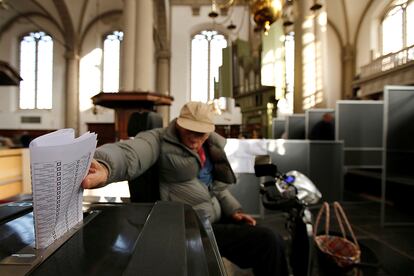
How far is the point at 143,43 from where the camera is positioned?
7629 mm

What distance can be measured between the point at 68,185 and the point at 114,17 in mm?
16293

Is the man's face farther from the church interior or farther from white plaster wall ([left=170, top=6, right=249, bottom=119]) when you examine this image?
white plaster wall ([left=170, top=6, right=249, bottom=119])

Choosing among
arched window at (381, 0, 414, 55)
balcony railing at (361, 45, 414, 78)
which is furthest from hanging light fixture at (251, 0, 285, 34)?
arched window at (381, 0, 414, 55)

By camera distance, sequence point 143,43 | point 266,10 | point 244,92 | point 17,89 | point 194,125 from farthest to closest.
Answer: point 17,89 < point 244,92 < point 143,43 < point 266,10 < point 194,125

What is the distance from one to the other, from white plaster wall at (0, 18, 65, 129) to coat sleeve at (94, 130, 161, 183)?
48.2 feet

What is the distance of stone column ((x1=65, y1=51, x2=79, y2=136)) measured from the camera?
1430 centimetres

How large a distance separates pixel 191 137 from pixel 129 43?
6779 mm

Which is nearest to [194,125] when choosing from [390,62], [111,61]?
[390,62]

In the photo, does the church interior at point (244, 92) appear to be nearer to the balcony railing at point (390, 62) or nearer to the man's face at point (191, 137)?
the balcony railing at point (390, 62)

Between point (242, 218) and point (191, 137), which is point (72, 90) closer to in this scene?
point (191, 137)

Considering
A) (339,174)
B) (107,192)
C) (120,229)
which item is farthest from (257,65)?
(120,229)

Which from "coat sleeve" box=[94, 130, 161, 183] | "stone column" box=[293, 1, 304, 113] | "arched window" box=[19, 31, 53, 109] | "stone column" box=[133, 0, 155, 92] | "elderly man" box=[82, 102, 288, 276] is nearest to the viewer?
"coat sleeve" box=[94, 130, 161, 183]

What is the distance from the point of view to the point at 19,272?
522 mm

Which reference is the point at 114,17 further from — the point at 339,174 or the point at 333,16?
the point at 339,174
